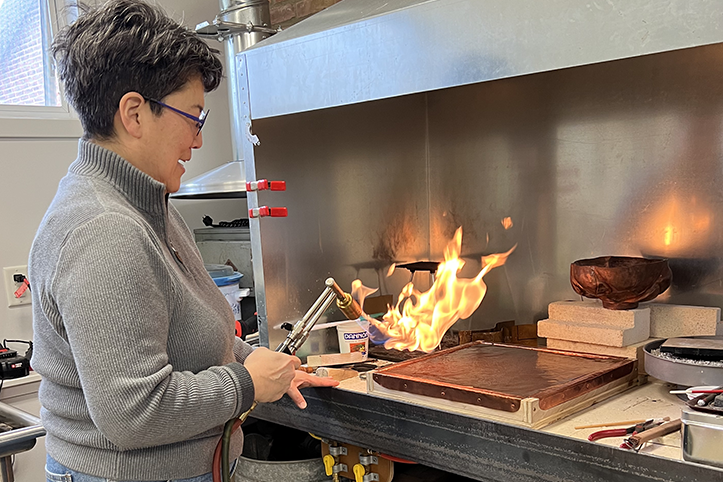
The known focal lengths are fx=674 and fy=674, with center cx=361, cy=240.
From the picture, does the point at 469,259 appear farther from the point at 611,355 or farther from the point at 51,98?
the point at 51,98

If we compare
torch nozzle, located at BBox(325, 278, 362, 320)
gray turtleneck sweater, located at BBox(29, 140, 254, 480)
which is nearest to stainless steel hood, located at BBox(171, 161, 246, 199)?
torch nozzle, located at BBox(325, 278, 362, 320)

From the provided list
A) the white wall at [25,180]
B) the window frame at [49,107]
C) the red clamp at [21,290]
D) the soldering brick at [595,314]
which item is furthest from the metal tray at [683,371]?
the window frame at [49,107]

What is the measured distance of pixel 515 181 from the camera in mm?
1971

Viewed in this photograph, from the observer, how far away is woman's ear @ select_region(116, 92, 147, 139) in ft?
3.37

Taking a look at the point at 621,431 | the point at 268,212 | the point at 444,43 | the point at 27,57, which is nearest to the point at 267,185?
the point at 268,212

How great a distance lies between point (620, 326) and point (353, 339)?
2.24 feet

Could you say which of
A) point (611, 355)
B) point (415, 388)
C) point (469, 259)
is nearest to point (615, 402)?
point (611, 355)

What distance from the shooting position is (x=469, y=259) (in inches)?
82.4

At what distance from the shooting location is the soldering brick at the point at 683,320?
1530 millimetres

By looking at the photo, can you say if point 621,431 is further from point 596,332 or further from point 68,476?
point 68,476

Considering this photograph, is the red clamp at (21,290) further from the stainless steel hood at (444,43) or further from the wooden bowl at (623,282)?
the wooden bowl at (623,282)

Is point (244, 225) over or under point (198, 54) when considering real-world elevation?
under

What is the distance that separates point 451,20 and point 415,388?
740mm

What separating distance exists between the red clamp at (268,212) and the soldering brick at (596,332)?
0.70 metres
